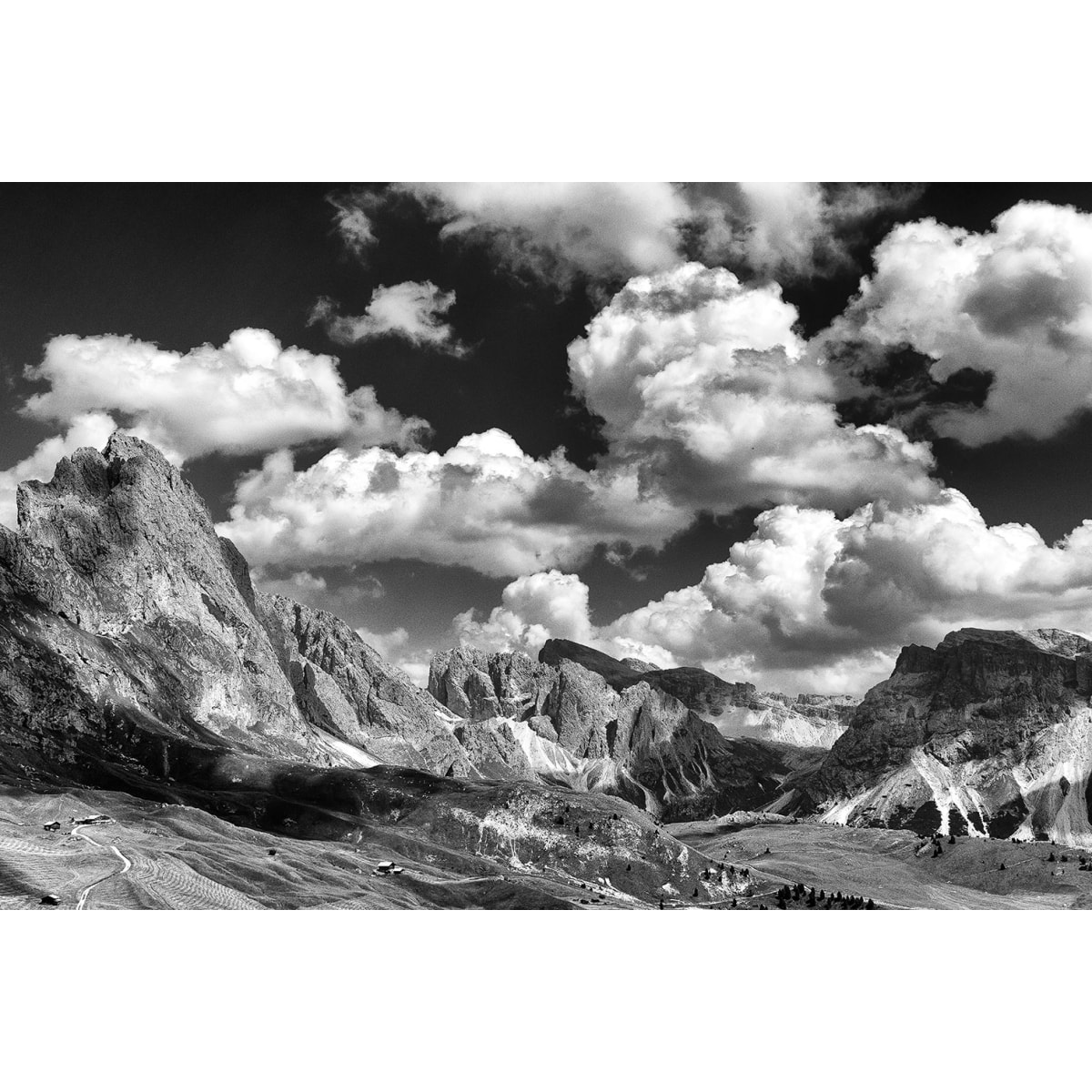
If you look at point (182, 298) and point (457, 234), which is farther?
point (182, 298)

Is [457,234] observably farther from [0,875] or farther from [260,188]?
[0,875]

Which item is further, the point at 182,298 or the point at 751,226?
the point at 182,298

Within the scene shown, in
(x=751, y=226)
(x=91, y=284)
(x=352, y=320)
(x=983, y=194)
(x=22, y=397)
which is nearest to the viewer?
(x=983, y=194)

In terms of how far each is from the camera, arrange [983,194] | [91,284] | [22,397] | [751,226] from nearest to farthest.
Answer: [983,194]
[751,226]
[91,284]
[22,397]
